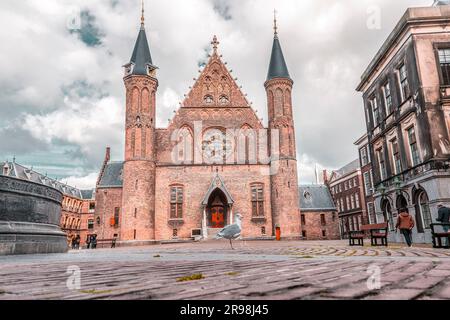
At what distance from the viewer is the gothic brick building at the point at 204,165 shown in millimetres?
26875

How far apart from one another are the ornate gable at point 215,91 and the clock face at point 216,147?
2.57 m

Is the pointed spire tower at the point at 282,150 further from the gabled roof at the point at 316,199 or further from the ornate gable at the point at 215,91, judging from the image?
the gabled roof at the point at 316,199

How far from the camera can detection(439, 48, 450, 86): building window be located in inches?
619

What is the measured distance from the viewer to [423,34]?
16.1 m

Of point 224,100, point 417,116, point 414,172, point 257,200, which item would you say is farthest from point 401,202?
point 224,100

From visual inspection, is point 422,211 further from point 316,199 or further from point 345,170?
point 345,170

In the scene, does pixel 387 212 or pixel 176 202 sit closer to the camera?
pixel 387 212

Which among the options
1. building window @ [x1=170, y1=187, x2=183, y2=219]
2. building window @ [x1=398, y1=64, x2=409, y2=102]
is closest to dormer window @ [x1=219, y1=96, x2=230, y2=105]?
building window @ [x1=170, y1=187, x2=183, y2=219]

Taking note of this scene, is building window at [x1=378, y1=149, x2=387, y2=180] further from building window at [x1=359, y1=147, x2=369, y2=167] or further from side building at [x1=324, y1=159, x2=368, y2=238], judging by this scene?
side building at [x1=324, y1=159, x2=368, y2=238]

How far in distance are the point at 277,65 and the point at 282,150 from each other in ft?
25.3

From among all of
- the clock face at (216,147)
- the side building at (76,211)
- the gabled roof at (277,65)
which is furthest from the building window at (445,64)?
the side building at (76,211)

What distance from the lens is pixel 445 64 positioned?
627 inches
